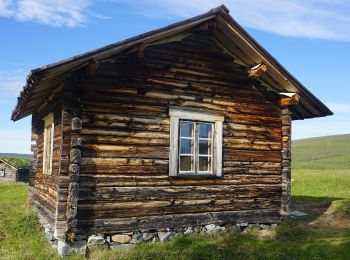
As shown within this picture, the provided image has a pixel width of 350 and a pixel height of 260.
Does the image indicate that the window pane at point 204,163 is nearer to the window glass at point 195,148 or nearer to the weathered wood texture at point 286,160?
the window glass at point 195,148

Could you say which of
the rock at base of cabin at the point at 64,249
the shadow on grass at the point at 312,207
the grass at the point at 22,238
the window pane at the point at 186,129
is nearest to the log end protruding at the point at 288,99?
the window pane at the point at 186,129

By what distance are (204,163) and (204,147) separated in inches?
16.4

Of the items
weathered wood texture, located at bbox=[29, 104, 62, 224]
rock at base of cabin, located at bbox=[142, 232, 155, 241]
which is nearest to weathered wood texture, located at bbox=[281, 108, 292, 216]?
rock at base of cabin, located at bbox=[142, 232, 155, 241]

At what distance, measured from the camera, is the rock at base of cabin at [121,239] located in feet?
30.3

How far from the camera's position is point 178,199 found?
10102mm

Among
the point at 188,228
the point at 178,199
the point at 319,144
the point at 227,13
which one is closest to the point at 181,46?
the point at 227,13

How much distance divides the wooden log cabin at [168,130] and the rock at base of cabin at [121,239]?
0.14 m

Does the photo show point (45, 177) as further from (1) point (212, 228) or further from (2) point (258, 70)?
(2) point (258, 70)

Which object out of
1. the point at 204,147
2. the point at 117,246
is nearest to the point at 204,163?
the point at 204,147

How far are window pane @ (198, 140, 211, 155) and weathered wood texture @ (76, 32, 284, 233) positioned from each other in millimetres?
462

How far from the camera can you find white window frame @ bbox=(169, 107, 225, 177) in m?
10.0

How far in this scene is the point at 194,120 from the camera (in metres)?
10.4

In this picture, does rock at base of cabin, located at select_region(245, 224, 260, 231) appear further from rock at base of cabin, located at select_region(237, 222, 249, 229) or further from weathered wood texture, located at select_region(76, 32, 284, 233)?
weathered wood texture, located at select_region(76, 32, 284, 233)

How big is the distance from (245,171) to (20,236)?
20.5 feet
